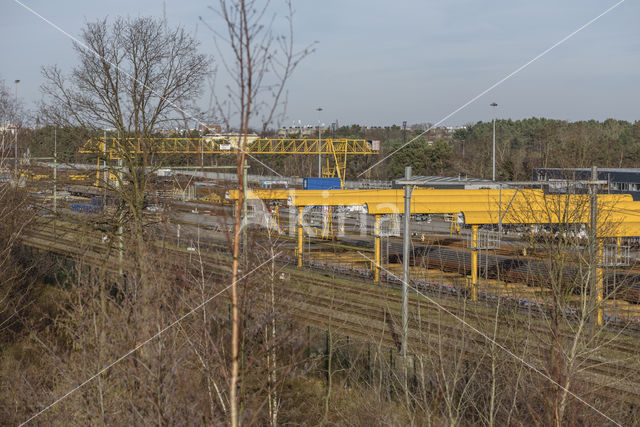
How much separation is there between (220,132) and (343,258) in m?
19.6

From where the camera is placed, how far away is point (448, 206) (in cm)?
1819

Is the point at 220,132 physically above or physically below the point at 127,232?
above

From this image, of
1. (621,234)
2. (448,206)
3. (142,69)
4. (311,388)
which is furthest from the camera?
(448,206)

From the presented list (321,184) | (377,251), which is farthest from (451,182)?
(321,184)

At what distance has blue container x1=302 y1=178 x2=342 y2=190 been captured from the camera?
27562mm

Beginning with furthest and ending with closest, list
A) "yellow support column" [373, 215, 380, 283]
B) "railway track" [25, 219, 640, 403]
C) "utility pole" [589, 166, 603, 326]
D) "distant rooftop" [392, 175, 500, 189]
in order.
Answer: "yellow support column" [373, 215, 380, 283], "railway track" [25, 219, 640, 403], "distant rooftop" [392, 175, 500, 189], "utility pole" [589, 166, 603, 326]

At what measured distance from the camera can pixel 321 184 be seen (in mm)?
28031

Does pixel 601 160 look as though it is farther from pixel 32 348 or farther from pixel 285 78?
pixel 285 78

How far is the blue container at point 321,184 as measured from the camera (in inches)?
1085

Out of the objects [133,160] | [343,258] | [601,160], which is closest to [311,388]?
[133,160]

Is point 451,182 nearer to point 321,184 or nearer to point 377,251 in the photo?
point 377,251

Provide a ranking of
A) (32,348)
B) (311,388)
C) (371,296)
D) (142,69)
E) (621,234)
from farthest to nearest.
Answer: (371,296) → (621,234) → (142,69) → (32,348) → (311,388)

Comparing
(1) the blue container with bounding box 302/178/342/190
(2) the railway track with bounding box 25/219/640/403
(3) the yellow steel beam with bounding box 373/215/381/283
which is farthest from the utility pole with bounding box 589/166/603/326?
(1) the blue container with bounding box 302/178/342/190

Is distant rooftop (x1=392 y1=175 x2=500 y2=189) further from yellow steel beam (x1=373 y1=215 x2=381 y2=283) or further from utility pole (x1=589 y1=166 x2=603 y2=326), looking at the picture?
utility pole (x1=589 y1=166 x2=603 y2=326)
